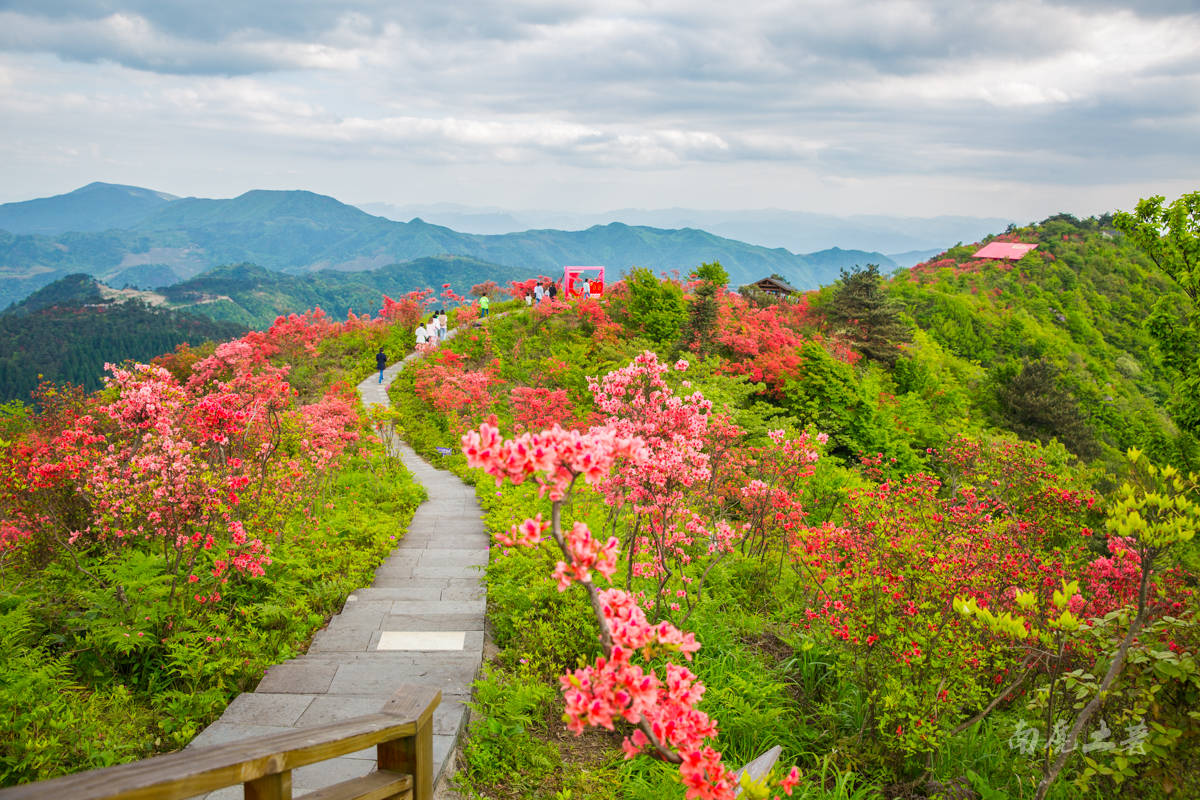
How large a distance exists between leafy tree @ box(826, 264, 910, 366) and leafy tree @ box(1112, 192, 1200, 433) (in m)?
6.81

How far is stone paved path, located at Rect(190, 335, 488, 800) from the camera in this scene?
11.8 feet

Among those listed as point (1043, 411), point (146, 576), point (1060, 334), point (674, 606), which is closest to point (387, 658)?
point (146, 576)

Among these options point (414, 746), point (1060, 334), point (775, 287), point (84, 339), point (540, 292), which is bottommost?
point (84, 339)

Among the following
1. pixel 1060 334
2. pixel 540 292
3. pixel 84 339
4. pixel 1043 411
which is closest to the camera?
pixel 1043 411

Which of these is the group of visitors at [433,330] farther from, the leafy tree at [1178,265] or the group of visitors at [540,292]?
the leafy tree at [1178,265]

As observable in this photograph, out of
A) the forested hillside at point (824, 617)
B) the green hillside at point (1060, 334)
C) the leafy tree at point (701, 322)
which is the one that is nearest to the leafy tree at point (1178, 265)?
the green hillside at point (1060, 334)

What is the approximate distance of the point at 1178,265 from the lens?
10.7m

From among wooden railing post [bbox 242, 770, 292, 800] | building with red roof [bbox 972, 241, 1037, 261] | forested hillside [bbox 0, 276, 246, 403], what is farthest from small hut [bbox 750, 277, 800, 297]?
forested hillside [bbox 0, 276, 246, 403]

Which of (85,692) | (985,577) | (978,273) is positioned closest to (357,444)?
(85,692)

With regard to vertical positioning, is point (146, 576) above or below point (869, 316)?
below

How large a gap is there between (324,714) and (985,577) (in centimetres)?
411

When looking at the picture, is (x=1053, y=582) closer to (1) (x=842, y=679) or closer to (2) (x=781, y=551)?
(1) (x=842, y=679)

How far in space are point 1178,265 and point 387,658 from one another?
13418mm

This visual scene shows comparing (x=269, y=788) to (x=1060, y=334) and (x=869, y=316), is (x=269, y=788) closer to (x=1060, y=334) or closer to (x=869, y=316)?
(x=869, y=316)
